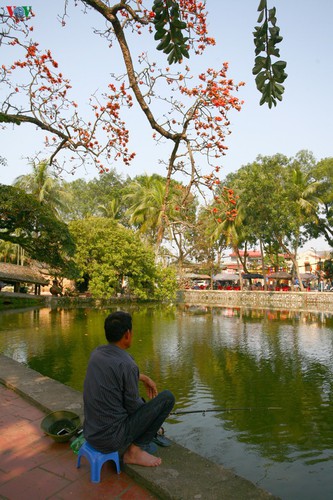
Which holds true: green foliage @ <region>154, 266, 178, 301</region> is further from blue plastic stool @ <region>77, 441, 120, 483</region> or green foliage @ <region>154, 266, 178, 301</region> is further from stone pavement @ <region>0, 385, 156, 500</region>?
blue plastic stool @ <region>77, 441, 120, 483</region>

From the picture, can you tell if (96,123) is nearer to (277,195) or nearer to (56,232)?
(56,232)

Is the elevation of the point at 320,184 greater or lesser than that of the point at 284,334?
greater

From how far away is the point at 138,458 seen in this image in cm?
275

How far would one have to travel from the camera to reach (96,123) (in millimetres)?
6094

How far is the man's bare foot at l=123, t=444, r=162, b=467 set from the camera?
273cm

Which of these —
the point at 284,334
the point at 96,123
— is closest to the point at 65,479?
the point at 96,123

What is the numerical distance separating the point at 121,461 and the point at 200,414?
9.77ft

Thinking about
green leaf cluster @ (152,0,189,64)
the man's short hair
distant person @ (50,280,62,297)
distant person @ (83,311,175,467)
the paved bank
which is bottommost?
the paved bank

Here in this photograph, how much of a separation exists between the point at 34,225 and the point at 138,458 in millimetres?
10256

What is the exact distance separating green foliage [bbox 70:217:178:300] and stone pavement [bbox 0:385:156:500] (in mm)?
20302

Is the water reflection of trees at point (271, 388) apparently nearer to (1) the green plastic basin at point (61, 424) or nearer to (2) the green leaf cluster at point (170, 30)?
(1) the green plastic basin at point (61, 424)

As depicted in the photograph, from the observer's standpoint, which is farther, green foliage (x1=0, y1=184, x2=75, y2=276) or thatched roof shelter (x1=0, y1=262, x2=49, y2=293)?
thatched roof shelter (x1=0, y1=262, x2=49, y2=293)

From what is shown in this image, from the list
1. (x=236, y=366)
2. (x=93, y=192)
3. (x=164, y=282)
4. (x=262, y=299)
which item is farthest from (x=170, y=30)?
(x=93, y=192)

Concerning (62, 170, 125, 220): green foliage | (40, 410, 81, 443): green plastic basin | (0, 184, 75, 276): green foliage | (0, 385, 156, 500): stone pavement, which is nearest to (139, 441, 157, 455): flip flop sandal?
(0, 385, 156, 500): stone pavement
